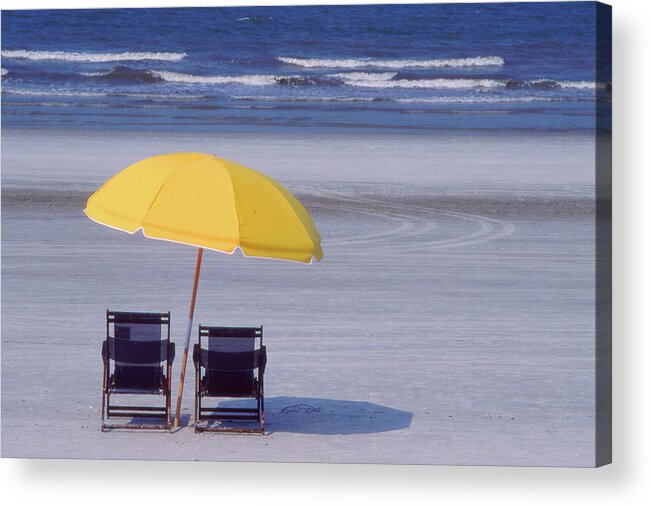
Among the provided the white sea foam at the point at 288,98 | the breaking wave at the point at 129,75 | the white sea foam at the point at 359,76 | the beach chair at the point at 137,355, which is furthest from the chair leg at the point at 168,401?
the white sea foam at the point at 288,98

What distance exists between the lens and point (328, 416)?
1047 centimetres

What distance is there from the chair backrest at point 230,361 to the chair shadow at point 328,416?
22.3 inches

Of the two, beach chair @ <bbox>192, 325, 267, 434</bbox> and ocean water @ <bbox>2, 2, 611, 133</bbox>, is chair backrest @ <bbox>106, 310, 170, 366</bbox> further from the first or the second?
ocean water @ <bbox>2, 2, 611, 133</bbox>

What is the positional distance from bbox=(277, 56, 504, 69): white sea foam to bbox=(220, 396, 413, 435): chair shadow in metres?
4.64

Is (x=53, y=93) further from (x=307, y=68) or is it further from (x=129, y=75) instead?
(x=307, y=68)

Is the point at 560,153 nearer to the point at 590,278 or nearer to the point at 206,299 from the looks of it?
the point at 590,278

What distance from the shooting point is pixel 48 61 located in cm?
1327

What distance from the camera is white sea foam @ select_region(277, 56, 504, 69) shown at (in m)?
14.8

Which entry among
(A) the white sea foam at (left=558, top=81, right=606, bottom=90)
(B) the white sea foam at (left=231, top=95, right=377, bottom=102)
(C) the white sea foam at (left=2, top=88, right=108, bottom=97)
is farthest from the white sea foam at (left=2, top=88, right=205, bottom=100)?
(A) the white sea foam at (left=558, top=81, right=606, bottom=90)

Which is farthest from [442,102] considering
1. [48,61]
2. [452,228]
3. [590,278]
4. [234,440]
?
[234,440]

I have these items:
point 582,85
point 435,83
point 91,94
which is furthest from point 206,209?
point 435,83

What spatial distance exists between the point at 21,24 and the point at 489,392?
14.5 feet

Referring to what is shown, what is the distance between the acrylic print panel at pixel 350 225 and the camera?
10.5m

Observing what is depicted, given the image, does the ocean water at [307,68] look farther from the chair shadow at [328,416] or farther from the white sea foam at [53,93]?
the chair shadow at [328,416]
